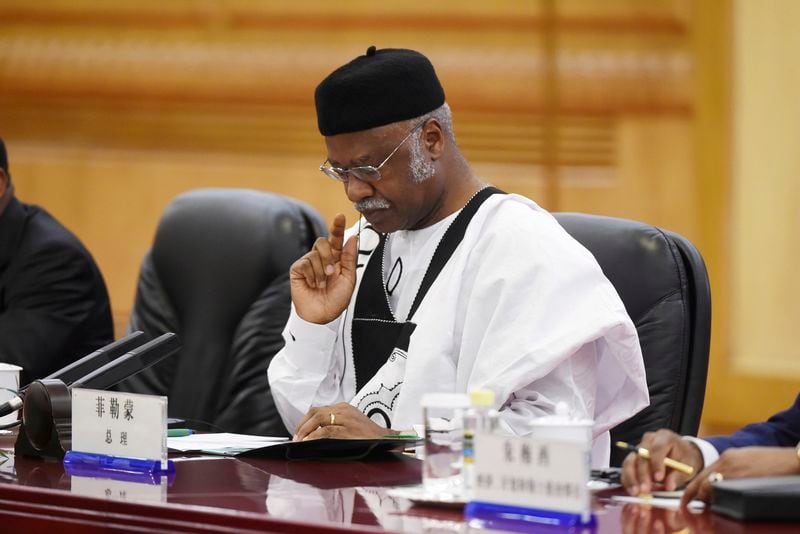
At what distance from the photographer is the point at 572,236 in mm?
2586

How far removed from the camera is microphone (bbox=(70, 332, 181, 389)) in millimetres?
2084

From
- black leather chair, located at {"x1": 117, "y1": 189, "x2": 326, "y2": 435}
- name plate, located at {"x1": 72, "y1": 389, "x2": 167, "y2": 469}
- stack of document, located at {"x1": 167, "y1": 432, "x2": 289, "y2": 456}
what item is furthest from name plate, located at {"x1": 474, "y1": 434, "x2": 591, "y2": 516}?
black leather chair, located at {"x1": 117, "y1": 189, "x2": 326, "y2": 435}

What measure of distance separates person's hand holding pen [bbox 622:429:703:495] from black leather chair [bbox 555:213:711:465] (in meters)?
0.59

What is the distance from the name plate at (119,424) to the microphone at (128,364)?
14 centimetres

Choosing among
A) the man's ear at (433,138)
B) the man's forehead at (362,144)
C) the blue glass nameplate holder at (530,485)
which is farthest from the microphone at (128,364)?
the blue glass nameplate holder at (530,485)

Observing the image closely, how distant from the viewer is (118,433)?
6.18 ft

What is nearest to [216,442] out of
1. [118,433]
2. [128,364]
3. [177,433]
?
[177,433]

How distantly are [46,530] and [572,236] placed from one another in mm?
1273

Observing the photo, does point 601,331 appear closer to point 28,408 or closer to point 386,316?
Result: point 386,316

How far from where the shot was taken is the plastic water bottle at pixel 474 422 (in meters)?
1.57

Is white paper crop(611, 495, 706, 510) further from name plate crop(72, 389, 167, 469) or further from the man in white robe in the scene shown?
name plate crop(72, 389, 167, 469)

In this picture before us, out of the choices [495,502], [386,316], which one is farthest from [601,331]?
[495,502]

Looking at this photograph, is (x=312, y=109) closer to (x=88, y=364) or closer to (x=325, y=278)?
(x=325, y=278)

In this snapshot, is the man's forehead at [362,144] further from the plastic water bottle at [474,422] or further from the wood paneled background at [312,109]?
the wood paneled background at [312,109]
